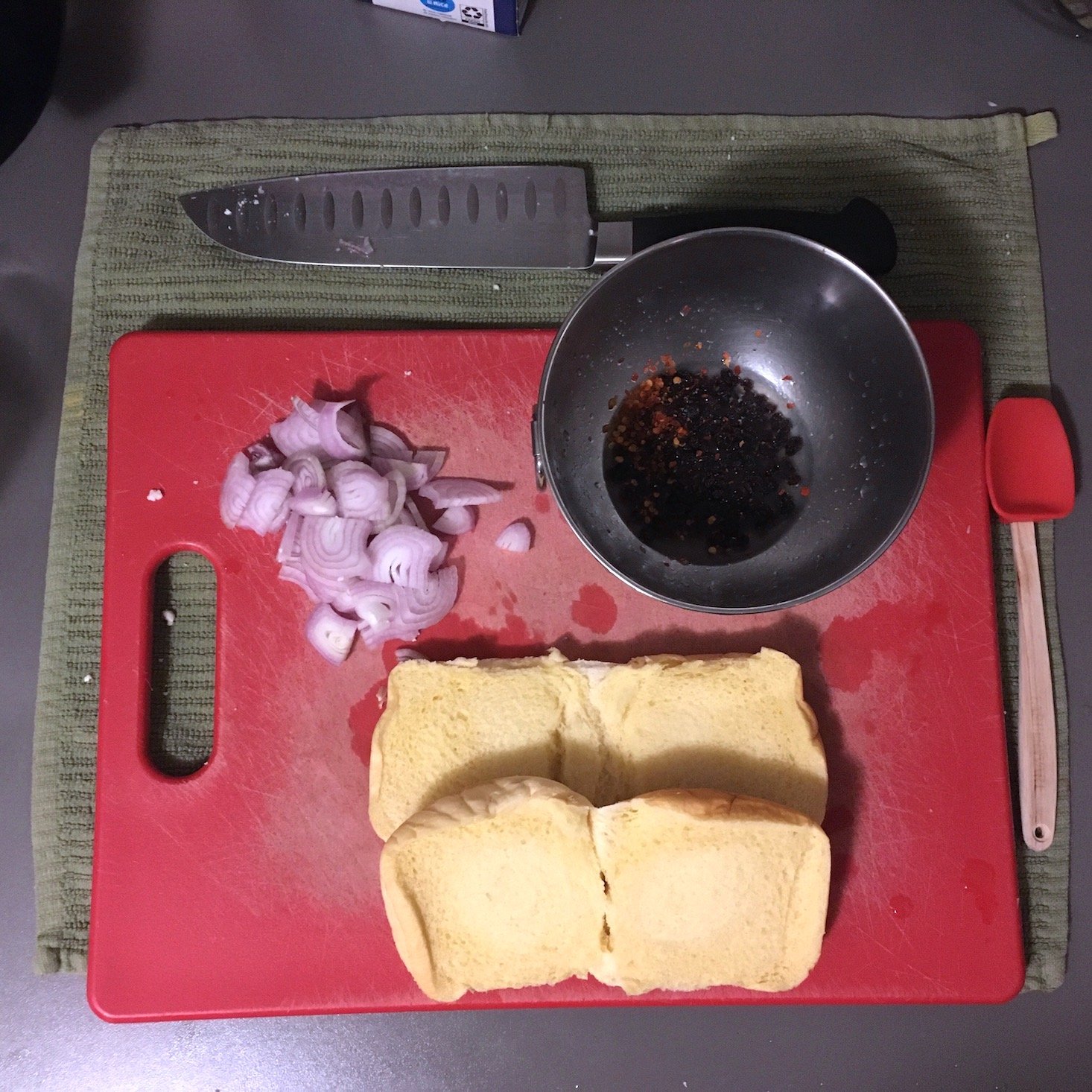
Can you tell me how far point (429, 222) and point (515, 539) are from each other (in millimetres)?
694

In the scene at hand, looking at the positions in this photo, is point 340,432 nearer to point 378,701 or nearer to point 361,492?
point 361,492

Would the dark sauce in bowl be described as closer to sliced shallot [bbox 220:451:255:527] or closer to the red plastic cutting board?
the red plastic cutting board

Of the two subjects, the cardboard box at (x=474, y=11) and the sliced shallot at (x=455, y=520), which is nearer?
the sliced shallot at (x=455, y=520)

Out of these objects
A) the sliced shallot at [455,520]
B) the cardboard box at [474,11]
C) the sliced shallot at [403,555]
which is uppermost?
the cardboard box at [474,11]

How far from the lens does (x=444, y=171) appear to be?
176 cm

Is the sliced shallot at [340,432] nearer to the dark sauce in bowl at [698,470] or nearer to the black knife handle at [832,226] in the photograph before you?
the dark sauce in bowl at [698,470]

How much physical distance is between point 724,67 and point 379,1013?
2235 mm

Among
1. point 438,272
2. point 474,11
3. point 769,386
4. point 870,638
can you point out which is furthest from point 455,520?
point 474,11

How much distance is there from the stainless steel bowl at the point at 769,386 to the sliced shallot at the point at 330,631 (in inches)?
19.6

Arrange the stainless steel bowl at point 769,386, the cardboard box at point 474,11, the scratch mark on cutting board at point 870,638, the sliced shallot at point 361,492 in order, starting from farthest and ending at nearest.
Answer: the cardboard box at point 474,11 → the scratch mark on cutting board at point 870,638 → the sliced shallot at point 361,492 → the stainless steel bowl at point 769,386

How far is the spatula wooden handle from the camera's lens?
5.57ft

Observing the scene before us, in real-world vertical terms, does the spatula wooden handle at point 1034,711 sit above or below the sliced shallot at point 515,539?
below

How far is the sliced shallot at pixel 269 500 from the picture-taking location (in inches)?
64.7

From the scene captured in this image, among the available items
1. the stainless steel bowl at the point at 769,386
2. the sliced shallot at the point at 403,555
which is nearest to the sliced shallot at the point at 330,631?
the sliced shallot at the point at 403,555
